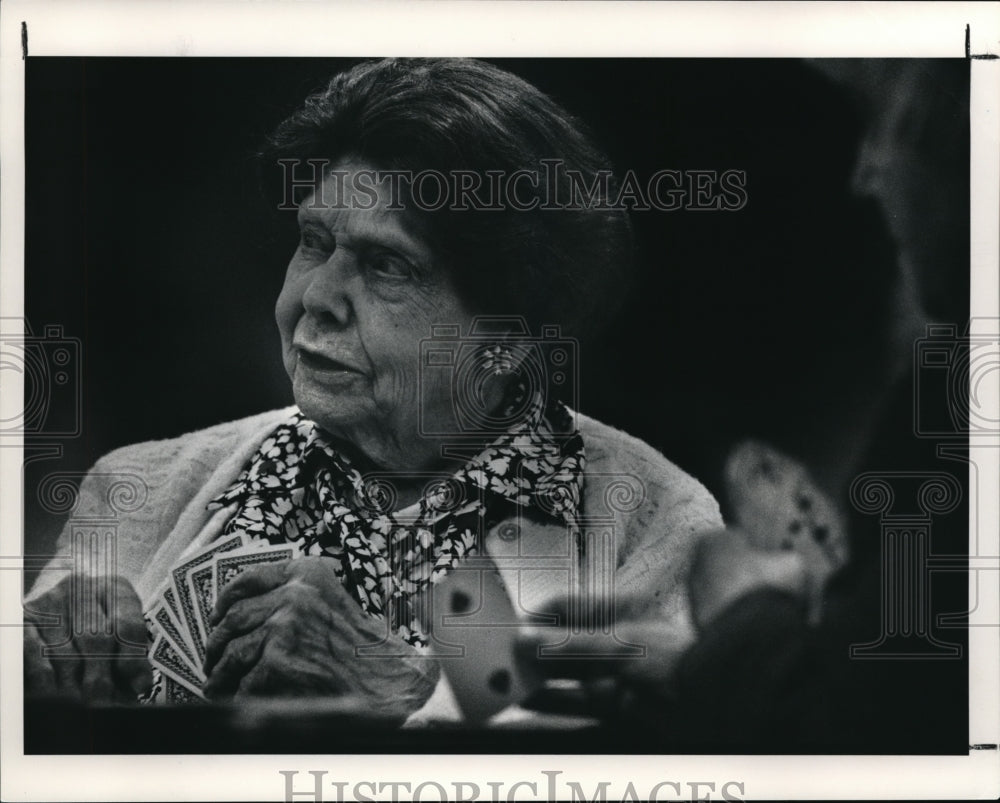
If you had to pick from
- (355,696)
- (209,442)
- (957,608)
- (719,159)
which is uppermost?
(719,159)

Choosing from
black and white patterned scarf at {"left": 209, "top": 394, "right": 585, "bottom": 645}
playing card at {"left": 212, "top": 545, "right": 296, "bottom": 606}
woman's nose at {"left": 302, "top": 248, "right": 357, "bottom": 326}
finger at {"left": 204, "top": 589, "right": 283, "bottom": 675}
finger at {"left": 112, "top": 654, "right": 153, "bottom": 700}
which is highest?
woman's nose at {"left": 302, "top": 248, "right": 357, "bottom": 326}

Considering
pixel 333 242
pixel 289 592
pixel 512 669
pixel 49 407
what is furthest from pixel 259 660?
pixel 333 242

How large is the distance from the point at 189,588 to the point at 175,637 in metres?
0.17

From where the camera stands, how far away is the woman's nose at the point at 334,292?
3432mm

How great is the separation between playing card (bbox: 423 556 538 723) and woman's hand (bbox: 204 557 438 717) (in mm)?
85

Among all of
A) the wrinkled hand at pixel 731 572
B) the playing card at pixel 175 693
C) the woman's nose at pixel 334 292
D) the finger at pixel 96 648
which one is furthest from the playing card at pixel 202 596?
the wrinkled hand at pixel 731 572

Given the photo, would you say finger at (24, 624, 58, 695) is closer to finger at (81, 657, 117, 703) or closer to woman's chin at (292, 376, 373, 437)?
finger at (81, 657, 117, 703)

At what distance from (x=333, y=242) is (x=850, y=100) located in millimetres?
1755

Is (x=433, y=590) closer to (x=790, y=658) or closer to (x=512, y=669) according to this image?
(x=512, y=669)

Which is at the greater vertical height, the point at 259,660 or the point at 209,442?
the point at 209,442

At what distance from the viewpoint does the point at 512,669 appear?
344 centimetres

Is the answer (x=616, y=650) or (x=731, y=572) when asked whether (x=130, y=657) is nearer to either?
(x=616, y=650)

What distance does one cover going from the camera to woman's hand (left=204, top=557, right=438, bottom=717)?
3.42 metres

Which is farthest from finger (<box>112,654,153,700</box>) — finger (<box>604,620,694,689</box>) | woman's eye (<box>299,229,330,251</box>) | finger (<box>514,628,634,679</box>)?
finger (<box>604,620,694,689</box>)
